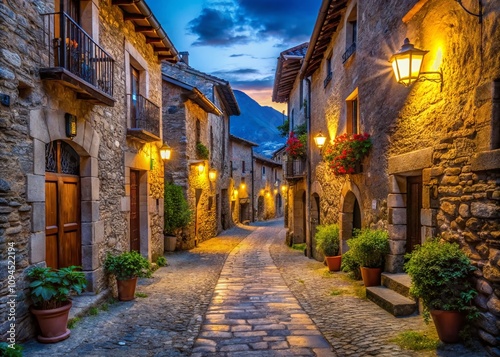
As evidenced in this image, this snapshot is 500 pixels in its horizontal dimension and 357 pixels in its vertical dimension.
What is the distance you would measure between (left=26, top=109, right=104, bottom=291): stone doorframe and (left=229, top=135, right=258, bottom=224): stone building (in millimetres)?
18792

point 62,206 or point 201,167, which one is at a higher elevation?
point 201,167

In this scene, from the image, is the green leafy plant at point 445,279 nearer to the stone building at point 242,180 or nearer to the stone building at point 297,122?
the stone building at point 297,122

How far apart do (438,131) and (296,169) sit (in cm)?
1016

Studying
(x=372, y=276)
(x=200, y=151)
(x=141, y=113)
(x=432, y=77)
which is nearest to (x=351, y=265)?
(x=372, y=276)

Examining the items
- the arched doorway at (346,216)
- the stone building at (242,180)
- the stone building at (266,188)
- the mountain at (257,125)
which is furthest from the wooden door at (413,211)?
the mountain at (257,125)

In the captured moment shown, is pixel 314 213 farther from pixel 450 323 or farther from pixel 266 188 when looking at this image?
pixel 266 188

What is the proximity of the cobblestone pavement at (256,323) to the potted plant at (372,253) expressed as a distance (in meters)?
1.41

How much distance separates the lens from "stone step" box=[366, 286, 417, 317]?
5379 millimetres

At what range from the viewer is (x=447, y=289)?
166 inches

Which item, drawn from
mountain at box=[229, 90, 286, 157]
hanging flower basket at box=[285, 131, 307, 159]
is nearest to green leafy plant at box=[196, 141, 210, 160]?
hanging flower basket at box=[285, 131, 307, 159]

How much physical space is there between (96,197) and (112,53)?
2860 millimetres

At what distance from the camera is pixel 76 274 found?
15.6 feet

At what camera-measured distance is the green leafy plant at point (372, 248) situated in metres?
6.72

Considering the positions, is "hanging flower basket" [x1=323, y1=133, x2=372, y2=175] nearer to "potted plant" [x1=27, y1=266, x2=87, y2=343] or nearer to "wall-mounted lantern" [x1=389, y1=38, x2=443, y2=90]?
"wall-mounted lantern" [x1=389, y1=38, x2=443, y2=90]
